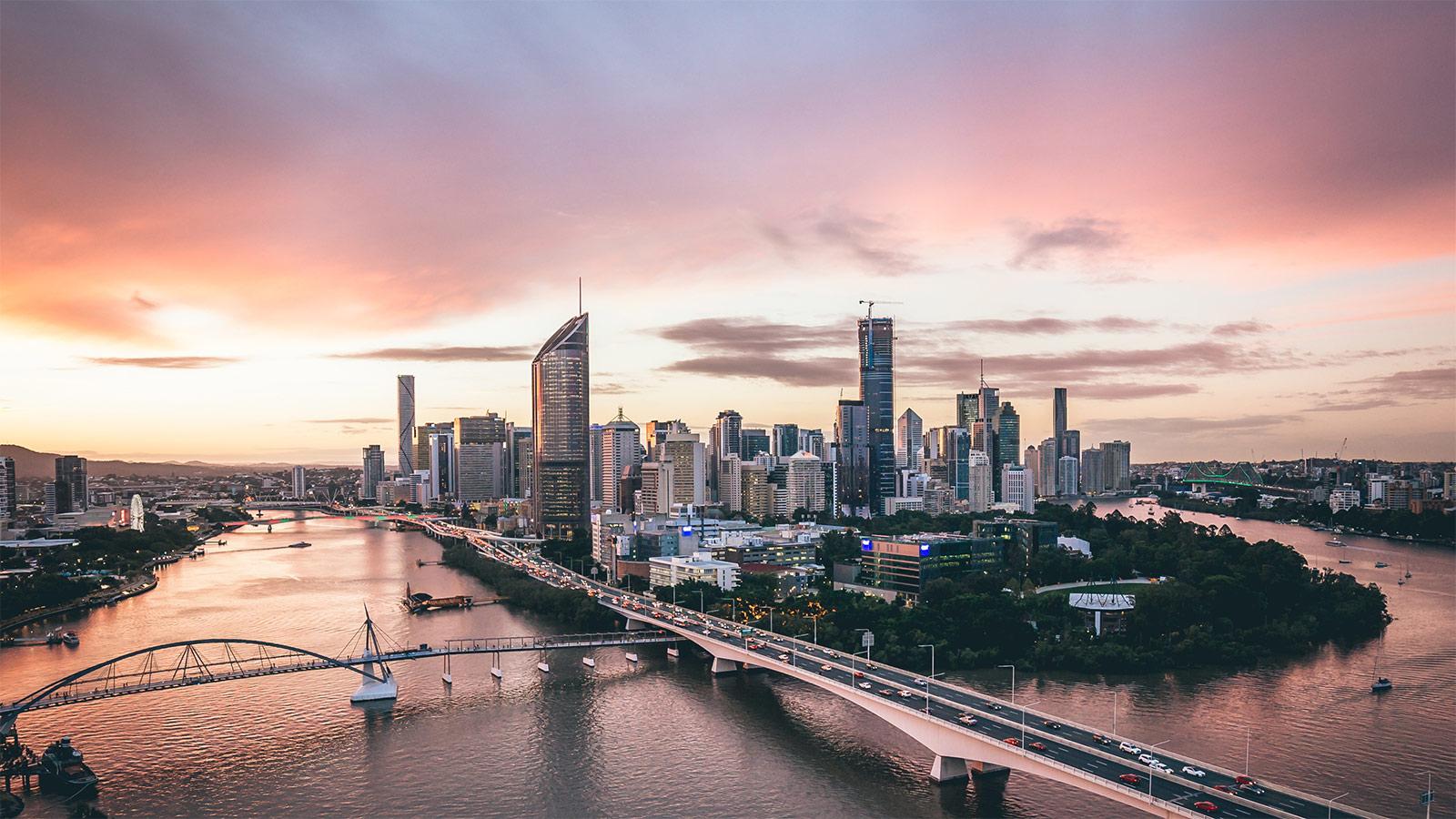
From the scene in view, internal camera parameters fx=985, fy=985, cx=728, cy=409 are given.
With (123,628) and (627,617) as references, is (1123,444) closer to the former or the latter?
(627,617)

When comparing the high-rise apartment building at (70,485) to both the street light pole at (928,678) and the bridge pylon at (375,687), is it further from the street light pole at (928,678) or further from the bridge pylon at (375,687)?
the street light pole at (928,678)

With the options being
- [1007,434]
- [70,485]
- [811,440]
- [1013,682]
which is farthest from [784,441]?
[1013,682]

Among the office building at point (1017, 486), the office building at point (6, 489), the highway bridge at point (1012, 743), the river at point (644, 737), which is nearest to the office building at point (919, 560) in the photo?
the river at point (644, 737)

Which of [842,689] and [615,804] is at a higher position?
[842,689]

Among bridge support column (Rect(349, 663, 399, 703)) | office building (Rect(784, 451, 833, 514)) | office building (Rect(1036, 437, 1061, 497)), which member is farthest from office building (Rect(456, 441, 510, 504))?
bridge support column (Rect(349, 663, 399, 703))

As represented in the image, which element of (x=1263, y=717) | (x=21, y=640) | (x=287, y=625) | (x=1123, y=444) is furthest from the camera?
(x=1123, y=444)

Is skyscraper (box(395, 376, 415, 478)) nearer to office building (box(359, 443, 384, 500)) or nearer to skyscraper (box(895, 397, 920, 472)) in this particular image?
office building (box(359, 443, 384, 500))

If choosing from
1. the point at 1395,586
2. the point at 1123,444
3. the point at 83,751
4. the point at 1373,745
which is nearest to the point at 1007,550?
the point at 1395,586
